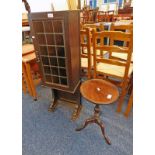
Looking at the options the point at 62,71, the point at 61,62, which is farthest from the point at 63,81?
the point at 61,62

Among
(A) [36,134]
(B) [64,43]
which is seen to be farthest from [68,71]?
(A) [36,134]

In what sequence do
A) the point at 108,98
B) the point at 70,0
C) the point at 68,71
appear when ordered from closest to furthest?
the point at 108,98
the point at 68,71
the point at 70,0

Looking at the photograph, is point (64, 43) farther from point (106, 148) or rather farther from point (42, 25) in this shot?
point (106, 148)

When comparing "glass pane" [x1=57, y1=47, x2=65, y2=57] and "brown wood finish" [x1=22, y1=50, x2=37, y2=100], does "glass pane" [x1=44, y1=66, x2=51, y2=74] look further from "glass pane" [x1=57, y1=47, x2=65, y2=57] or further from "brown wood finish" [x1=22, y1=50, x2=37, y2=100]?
"brown wood finish" [x1=22, y1=50, x2=37, y2=100]

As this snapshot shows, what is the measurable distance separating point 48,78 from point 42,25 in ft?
1.93

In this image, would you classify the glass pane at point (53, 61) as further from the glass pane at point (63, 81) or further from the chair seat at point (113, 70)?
the chair seat at point (113, 70)

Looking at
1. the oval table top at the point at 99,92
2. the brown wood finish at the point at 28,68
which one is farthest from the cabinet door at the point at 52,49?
the brown wood finish at the point at 28,68

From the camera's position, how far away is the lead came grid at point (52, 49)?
3.75 feet

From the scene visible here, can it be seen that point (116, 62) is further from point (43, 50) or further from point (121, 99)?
point (43, 50)

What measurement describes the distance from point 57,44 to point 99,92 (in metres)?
0.61

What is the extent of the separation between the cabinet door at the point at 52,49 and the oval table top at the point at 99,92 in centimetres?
26
